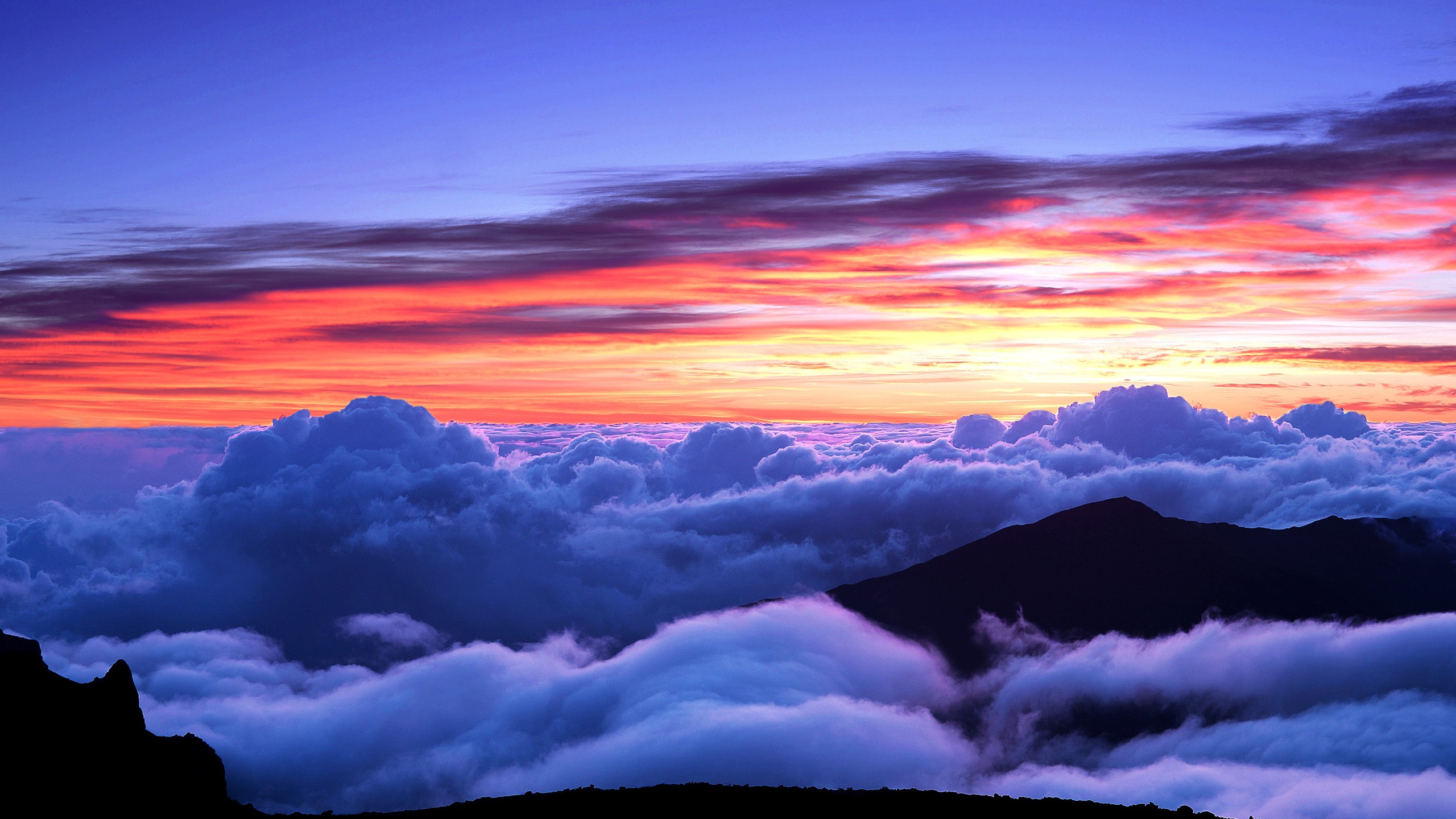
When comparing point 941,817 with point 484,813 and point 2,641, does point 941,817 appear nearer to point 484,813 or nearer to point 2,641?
point 484,813

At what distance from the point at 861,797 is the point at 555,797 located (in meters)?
21.2

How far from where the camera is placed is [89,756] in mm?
72188

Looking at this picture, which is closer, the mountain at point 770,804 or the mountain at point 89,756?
the mountain at point 770,804

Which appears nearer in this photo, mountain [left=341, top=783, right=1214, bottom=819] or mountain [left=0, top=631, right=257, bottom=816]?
mountain [left=341, top=783, right=1214, bottom=819]

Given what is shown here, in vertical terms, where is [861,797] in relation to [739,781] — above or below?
above

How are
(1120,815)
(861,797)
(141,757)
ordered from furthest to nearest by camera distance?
1. (141,757)
2. (861,797)
3. (1120,815)

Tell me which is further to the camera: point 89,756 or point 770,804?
point 89,756

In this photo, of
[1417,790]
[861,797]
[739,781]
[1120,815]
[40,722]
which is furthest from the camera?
[739,781]

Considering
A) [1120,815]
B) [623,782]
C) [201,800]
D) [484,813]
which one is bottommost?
[623,782]

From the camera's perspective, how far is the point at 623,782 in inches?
6954

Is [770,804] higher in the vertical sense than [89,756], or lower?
higher

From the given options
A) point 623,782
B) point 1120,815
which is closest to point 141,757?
point 1120,815

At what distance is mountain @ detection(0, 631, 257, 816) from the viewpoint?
220 feet

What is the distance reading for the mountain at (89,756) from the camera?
67062 mm
